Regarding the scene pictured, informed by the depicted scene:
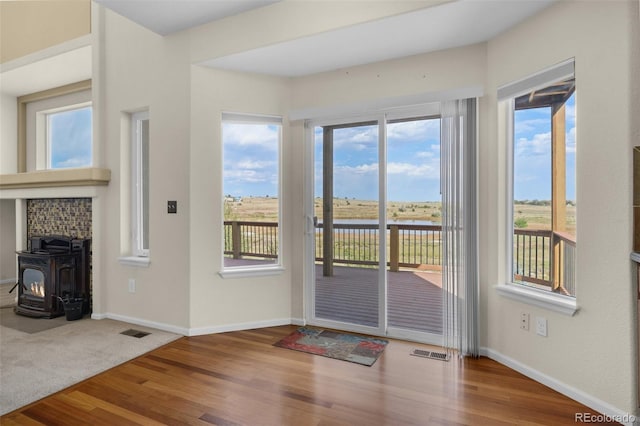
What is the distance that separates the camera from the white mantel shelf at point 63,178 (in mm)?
3621

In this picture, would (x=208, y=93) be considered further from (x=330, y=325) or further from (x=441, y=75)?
(x=330, y=325)

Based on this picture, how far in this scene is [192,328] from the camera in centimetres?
325

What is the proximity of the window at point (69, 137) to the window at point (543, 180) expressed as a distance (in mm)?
4859

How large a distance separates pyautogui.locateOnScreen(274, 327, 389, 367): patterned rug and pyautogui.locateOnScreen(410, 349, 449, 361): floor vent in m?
0.27

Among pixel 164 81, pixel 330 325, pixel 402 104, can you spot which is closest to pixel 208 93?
pixel 164 81

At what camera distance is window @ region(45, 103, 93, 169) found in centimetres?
466

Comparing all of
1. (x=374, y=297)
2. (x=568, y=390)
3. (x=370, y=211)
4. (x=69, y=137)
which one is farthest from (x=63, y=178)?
(x=568, y=390)

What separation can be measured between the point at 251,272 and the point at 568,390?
8.51ft

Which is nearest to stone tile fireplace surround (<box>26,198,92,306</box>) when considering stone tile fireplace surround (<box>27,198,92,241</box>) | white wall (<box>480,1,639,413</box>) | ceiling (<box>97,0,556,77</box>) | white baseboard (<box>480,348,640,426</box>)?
stone tile fireplace surround (<box>27,198,92,241</box>)

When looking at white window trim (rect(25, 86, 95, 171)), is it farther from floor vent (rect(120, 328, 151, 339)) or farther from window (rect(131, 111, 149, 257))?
floor vent (rect(120, 328, 151, 339))

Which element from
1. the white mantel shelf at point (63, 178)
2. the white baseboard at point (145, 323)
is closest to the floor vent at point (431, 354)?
the white baseboard at point (145, 323)

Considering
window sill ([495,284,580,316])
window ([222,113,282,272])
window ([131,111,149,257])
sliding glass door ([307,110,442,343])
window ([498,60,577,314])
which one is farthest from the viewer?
window ([131,111,149,257])

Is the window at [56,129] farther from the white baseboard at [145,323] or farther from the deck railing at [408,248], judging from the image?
the deck railing at [408,248]

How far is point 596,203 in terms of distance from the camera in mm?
2076
